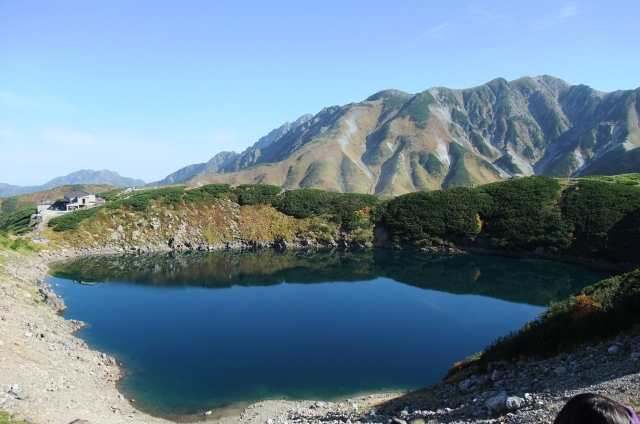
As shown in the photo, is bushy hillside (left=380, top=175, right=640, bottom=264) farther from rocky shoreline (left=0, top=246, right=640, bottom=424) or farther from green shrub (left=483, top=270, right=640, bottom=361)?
rocky shoreline (left=0, top=246, right=640, bottom=424)

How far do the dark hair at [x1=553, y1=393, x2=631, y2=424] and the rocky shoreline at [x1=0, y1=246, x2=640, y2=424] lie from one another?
884cm

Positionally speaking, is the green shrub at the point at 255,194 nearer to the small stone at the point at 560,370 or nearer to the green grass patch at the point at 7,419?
the green grass patch at the point at 7,419

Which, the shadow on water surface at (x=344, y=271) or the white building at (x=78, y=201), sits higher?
the white building at (x=78, y=201)

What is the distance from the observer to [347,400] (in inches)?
866

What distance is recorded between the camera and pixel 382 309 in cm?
3944

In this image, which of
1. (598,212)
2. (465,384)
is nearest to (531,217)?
(598,212)

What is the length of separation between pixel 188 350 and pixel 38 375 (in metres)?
10.3

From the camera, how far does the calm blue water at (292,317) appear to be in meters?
24.7

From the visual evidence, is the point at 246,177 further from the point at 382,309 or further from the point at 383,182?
the point at 382,309

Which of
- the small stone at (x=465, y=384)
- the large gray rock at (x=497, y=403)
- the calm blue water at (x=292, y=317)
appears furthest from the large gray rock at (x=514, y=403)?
the calm blue water at (x=292, y=317)

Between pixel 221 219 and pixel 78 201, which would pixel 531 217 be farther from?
pixel 78 201

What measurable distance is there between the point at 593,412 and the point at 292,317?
115 feet

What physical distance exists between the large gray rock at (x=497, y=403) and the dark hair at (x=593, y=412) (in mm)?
10639

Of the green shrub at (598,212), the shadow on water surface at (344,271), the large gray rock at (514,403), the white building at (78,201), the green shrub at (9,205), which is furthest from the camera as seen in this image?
the green shrub at (9,205)
